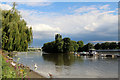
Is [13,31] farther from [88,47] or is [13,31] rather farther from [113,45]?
[113,45]

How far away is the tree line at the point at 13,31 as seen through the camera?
1597 cm

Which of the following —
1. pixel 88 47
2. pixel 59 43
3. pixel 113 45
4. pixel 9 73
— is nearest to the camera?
pixel 9 73

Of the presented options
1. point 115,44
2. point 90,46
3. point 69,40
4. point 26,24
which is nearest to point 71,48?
point 69,40

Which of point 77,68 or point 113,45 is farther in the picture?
point 113,45

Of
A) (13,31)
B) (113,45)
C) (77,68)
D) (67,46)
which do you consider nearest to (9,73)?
(13,31)

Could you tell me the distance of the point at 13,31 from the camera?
16297 mm

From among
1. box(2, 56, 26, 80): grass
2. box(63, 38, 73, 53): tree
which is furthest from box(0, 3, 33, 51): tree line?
box(63, 38, 73, 53): tree

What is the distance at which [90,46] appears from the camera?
4328 inches

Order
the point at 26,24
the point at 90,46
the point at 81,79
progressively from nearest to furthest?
the point at 81,79, the point at 26,24, the point at 90,46

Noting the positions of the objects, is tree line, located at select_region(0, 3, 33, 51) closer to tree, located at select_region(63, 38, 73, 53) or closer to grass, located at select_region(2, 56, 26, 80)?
grass, located at select_region(2, 56, 26, 80)

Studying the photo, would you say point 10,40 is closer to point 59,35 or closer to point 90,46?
point 59,35

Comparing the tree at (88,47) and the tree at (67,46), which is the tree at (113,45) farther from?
the tree at (67,46)

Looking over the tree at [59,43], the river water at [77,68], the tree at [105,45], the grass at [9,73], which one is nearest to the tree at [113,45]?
the tree at [105,45]

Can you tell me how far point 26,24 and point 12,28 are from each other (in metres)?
3.43
